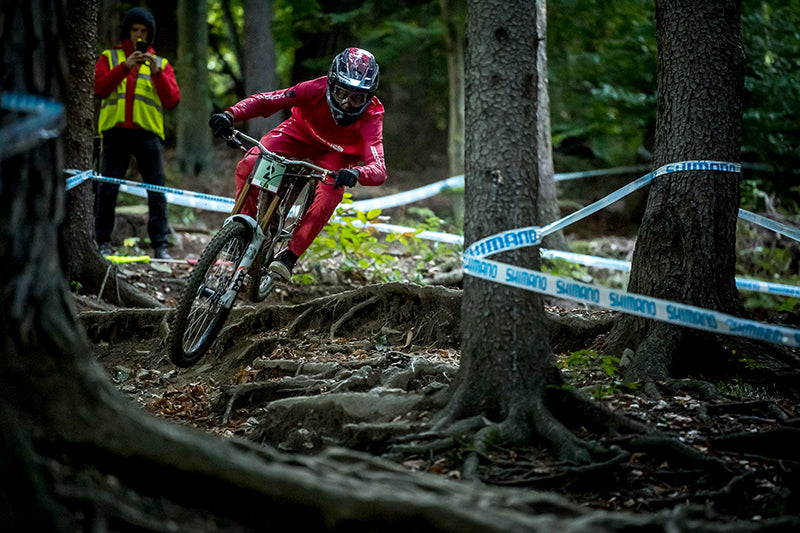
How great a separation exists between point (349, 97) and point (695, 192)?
2.53m

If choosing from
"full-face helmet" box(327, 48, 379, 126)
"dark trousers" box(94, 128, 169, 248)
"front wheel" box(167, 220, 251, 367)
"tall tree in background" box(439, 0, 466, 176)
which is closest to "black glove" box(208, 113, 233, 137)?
"front wheel" box(167, 220, 251, 367)

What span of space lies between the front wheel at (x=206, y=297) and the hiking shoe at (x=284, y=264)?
38 cm

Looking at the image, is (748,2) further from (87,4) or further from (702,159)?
(87,4)

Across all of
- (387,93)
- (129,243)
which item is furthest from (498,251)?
(387,93)

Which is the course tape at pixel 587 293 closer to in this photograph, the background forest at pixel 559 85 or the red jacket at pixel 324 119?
the red jacket at pixel 324 119

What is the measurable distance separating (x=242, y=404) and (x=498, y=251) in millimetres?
2169

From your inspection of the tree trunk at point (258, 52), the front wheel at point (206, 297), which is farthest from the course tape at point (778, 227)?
the tree trunk at point (258, 52)

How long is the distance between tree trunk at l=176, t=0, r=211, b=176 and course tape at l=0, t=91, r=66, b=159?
43.2 ft

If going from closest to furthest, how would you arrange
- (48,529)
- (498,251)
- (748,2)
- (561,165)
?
1. (48,529)
2. (498,251)
3. (748,2)
4. (561,165)

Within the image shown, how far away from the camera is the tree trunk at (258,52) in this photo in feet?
47.3

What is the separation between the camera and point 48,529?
2.19 m

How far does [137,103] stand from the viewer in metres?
7.55

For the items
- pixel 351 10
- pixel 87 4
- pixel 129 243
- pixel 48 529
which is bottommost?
pixel 48 529

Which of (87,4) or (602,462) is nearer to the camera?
(602,462)
